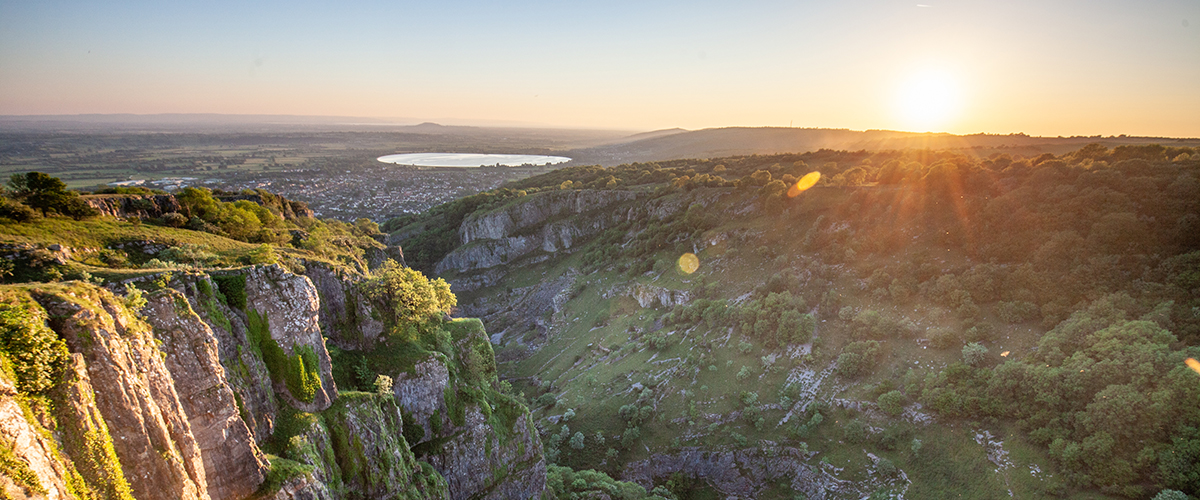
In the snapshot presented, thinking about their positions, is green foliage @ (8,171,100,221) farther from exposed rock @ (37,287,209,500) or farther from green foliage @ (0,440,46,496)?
green foliage @ (0,440,46,496)

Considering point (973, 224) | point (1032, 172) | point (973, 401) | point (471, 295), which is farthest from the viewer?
point (471, 295)

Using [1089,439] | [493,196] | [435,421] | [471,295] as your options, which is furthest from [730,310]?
[493,196]

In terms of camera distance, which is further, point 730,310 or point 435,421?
point 730,310

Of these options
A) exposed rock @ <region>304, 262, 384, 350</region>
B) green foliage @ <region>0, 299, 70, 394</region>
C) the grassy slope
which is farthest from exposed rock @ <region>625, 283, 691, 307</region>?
green foliage @ <region>0, 299, 70, 394</region>

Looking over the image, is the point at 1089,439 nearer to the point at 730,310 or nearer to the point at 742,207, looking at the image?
the point at 730,310

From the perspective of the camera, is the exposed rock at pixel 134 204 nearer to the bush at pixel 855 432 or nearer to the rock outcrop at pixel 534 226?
the bush at pixel 855 432

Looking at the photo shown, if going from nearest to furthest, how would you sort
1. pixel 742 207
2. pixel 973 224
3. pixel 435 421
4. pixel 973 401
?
pixel 435 421 → pixel 973 401 → pixel 973 224 → pixel 742 207
